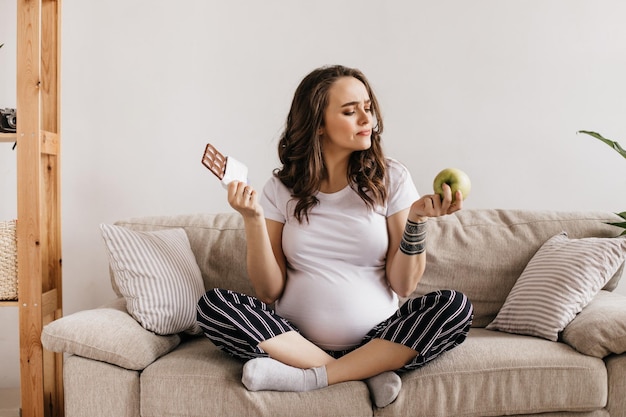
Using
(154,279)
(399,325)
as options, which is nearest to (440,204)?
(399,325)

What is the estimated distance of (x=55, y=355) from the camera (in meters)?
2.47

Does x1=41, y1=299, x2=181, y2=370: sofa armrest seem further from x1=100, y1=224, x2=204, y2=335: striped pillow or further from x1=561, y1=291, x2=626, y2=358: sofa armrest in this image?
x1=561, y1=291, x2=626, y2=358: sofa armrest

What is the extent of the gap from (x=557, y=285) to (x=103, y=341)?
1315 mm

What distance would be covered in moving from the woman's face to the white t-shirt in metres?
0.16

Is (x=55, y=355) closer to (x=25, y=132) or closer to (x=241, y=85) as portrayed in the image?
(x=25, y=132)

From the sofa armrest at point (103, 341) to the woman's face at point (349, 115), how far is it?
2.55ft

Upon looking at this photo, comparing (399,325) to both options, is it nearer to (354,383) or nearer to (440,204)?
(354,383)

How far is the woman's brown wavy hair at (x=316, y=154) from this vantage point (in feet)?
6.64

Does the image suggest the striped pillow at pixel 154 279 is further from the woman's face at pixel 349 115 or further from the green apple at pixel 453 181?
the green apple at pixel 453 181

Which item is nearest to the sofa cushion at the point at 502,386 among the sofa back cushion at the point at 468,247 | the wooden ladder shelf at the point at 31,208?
the sofa back cushion at the point at 468,247

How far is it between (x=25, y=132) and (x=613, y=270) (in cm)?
191

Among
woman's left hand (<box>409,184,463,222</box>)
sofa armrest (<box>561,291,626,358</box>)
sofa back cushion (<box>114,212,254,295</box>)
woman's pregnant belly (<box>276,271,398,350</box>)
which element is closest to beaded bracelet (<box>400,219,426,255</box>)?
woman's left hand (<box>409,184,463,222</box>)

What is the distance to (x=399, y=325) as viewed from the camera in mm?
1774

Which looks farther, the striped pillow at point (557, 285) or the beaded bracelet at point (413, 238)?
the striped pillow at point (557, 285)
